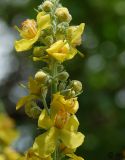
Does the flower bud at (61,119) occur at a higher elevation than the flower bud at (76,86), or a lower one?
lower

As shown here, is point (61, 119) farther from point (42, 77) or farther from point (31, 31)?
point (31, 31)

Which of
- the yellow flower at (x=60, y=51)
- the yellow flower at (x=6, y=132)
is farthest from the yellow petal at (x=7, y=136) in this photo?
the yellow flower at (x=60, y=51)

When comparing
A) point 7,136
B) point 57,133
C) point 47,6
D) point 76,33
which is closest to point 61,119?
point 57,133

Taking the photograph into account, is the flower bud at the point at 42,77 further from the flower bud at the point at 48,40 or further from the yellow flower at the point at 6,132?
the yellow flower at the point at 6,132

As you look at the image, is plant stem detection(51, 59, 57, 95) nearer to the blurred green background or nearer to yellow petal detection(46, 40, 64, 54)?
yellow petal detection(46, 40, 64, 54)

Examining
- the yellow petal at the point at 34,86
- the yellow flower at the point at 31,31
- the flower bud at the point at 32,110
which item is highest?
the yellow flower at the point at 31,31
